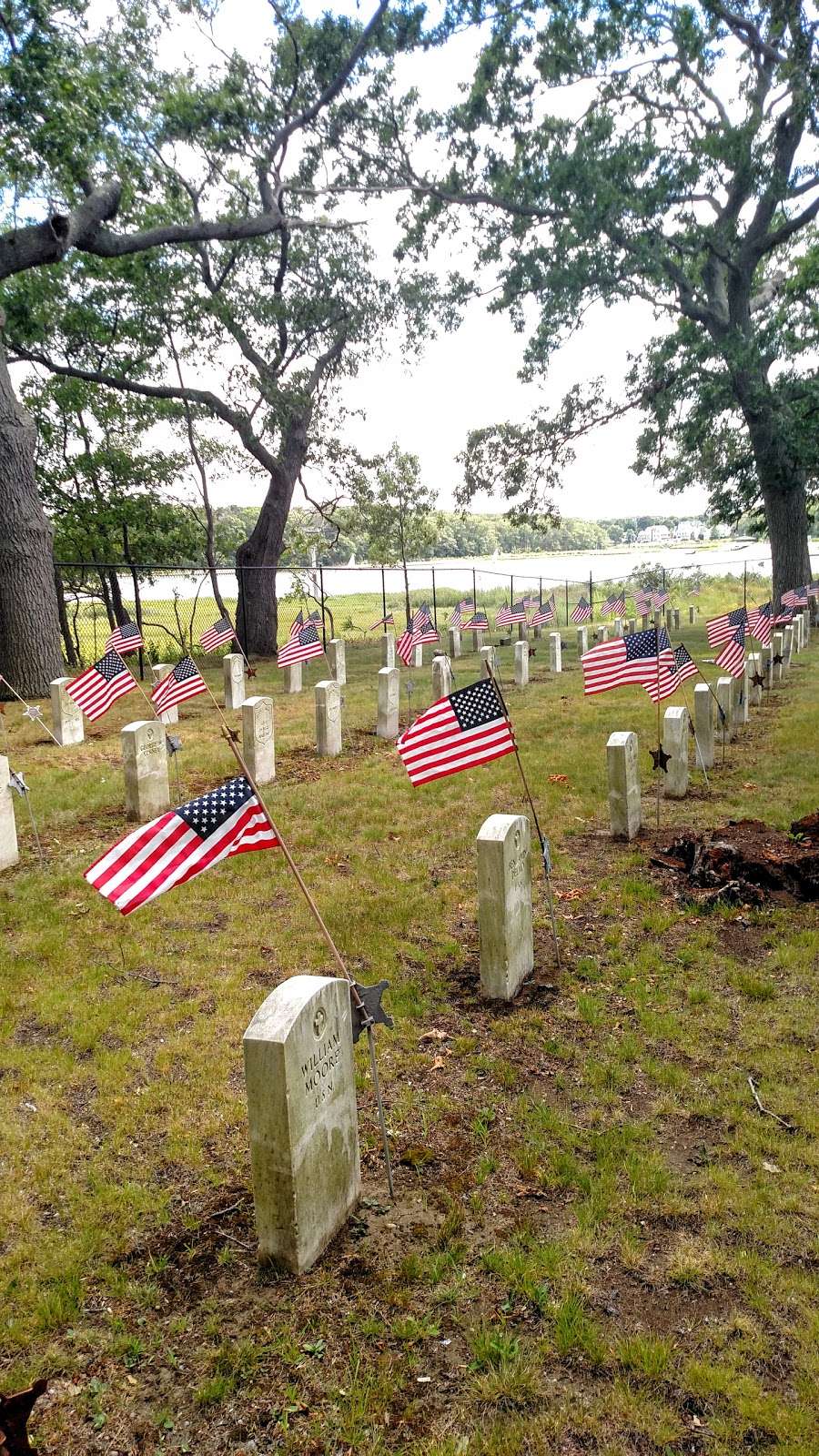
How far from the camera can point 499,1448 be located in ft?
8.78

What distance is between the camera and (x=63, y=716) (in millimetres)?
13484

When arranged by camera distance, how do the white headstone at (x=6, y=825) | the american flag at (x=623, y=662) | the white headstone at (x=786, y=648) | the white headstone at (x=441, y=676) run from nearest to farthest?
the white headstone at (x=6, y=825), the american flag at (x=623, y=662), the white headstone at (x=441, y=676), the white headstone at (x=786, y=648)

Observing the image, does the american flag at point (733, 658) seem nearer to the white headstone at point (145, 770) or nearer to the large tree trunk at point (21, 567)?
the white headstone at point (145, 770)

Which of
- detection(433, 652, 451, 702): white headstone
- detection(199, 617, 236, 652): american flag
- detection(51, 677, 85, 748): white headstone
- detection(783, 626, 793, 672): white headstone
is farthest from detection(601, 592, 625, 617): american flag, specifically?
detection(51, 677, 85, 748): white headstone

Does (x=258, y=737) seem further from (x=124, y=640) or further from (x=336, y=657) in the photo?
(x=336, y=657)

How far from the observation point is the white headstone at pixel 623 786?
8.35 m

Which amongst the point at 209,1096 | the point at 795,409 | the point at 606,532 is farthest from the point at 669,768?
the point at 606,532

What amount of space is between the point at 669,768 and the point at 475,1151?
6460mm

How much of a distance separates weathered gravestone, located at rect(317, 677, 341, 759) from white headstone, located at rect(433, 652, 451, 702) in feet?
10.9

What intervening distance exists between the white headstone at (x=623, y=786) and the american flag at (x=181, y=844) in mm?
4866

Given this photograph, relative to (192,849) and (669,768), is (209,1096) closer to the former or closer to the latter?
(192,849)

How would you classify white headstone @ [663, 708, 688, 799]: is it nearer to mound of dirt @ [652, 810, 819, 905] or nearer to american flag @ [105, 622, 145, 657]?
mound of dirt @ [652, 810, 819, 905]

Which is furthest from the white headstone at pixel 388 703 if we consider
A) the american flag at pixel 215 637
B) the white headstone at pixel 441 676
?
the american flag at pixel 215 637

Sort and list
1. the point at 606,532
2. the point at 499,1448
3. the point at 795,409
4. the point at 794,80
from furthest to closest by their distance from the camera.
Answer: the point at 606,532 → the point at 795,409 → the point at 794,80 → the point at 499,1448
